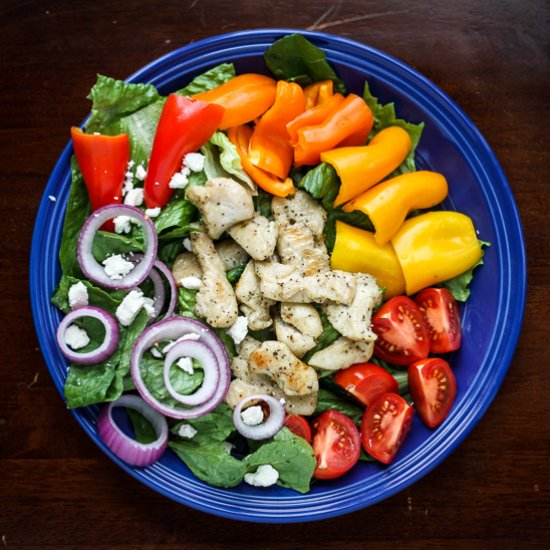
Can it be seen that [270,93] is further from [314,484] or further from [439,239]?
[314,484]

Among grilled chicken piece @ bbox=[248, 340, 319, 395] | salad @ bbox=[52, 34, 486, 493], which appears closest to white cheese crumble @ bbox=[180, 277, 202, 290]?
salad @ bbox=[52, 34, 486, 493]

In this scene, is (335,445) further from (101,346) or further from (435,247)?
(101,346)

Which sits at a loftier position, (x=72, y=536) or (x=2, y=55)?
(x=2, y=55)

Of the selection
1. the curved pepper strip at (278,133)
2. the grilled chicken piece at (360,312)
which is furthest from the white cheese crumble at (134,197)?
the grilled chicken piece at (360,312)

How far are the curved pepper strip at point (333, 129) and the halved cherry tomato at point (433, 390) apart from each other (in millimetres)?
1012

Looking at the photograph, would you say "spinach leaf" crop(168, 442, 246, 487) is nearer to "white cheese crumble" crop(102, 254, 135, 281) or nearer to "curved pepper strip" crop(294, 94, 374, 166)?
"white cheese crumble" crop(102, 254, 135, 281)

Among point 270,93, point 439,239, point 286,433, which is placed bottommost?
point 286,433

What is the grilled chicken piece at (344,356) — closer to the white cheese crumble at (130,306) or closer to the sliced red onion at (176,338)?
the sliced red onion at (176,338)

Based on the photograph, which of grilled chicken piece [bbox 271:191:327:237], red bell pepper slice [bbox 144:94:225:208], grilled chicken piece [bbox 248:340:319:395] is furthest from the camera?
grilled chicken piece [bbox 271:191:327:237]

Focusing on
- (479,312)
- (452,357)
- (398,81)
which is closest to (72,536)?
(452,357)

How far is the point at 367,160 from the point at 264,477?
4.54 ft

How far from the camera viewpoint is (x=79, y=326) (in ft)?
8.42

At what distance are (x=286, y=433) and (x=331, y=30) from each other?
181 cm

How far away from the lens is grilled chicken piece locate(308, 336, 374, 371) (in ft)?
8.59
